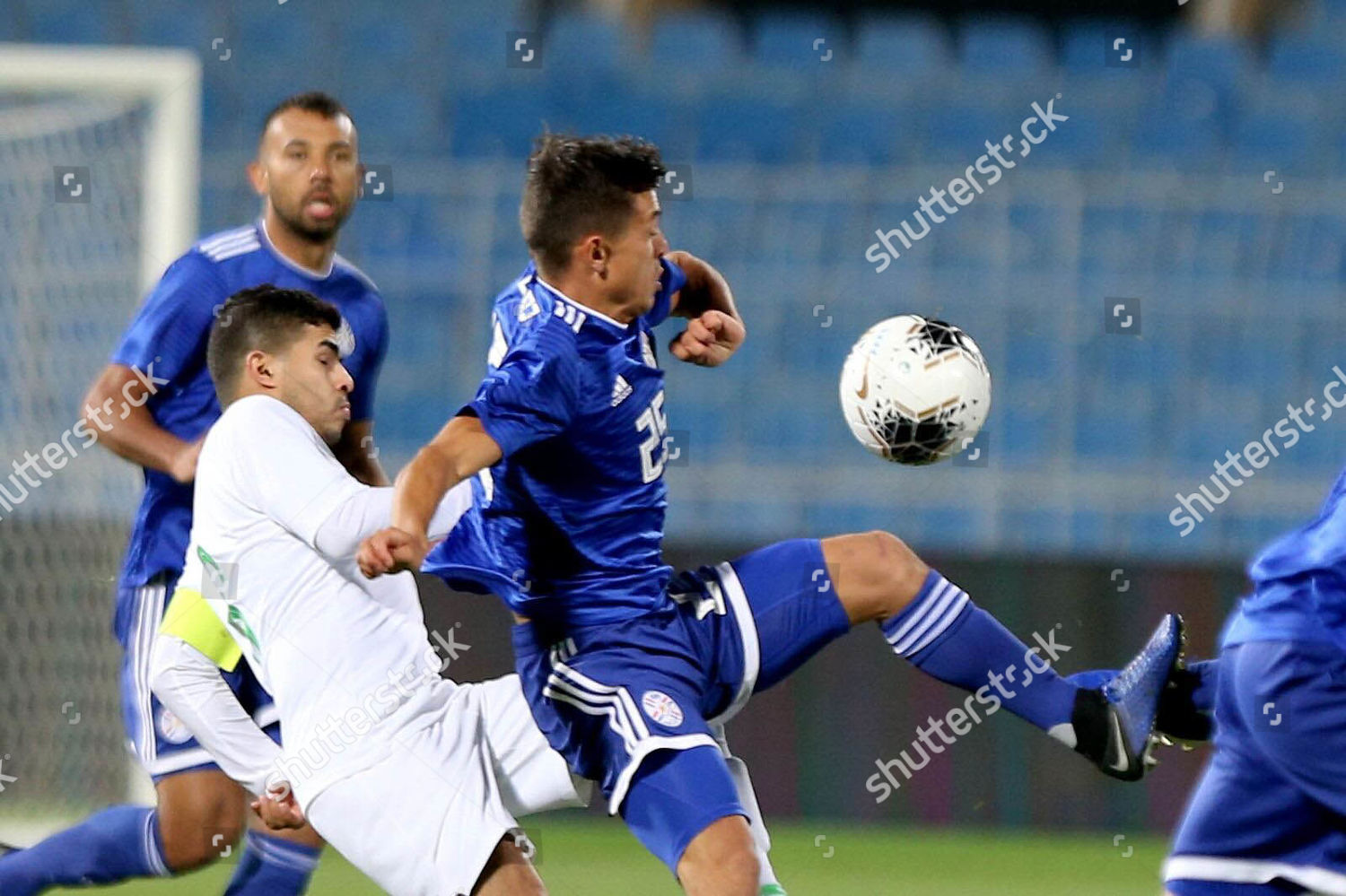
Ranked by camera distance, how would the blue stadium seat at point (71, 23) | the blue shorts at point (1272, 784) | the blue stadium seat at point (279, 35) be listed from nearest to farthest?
the blue shorts at point (1272, 784) → the blue stadium seat at point (279, 35) → the blue stadium seat at point (71, 23)

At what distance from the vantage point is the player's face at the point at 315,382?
13.0 ft

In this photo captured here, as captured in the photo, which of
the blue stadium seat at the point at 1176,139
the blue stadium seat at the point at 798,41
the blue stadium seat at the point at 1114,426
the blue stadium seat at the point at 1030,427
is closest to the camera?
the blue stadium seat at the point at 1030,427

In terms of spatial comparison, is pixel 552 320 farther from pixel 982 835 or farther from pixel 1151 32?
pixel 1151 32

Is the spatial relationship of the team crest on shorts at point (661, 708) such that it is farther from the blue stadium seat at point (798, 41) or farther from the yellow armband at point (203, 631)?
the blue stadium seat at point (798, 41)

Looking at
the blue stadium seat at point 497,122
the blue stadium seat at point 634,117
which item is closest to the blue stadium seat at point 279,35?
the blue stadium seat at point 497,122

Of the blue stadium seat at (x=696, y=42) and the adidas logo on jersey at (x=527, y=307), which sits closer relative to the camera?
the adidas logo on jersey at (x=527, y=307)

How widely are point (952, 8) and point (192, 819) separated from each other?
865 cm

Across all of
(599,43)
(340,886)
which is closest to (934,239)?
(599,43)

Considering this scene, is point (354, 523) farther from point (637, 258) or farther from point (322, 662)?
point (637, 258)

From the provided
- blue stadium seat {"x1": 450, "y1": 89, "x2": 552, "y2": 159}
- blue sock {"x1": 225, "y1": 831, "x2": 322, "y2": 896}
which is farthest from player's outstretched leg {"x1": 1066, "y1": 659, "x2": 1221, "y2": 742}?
blue stadium seat {"x1": 450, "y1": 89, "x2": 552, "y2": 159}

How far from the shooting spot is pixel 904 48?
11.4 meters

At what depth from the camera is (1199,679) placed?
4004 mm

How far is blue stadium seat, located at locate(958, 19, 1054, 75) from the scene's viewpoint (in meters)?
11.2

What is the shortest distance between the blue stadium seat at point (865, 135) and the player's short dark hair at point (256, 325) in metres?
6.99
